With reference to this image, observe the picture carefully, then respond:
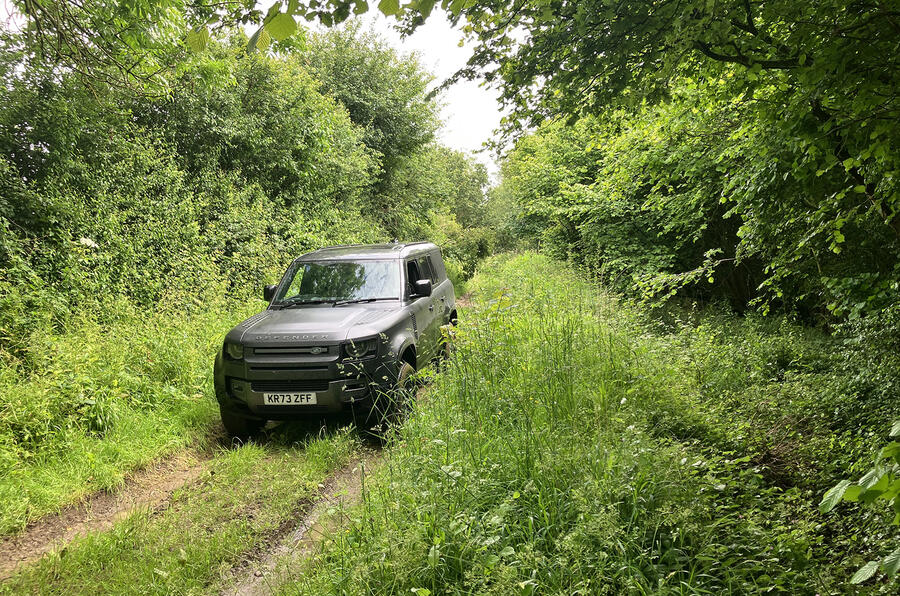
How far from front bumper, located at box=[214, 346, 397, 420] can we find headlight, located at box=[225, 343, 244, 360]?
57mm

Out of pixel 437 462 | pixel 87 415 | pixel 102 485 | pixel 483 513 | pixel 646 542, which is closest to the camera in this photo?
pixel 646 542

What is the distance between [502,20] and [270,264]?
858cm

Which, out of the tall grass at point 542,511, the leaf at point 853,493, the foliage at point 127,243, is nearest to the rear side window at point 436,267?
the foliage at point 127,243

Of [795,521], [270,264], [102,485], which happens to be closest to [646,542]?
[795,521]

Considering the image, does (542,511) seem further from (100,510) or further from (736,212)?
(736,212)

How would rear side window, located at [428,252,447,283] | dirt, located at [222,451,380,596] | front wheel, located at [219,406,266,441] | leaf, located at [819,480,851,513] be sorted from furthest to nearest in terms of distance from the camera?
1. rear side window, located at [428,252,447,283]
2. front wheel, located at [219,406,266,441]
3. dirt, located at [222,451,380,596]
4. leaf, located at [819,480,851,513]

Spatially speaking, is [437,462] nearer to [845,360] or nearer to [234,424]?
[234,424]

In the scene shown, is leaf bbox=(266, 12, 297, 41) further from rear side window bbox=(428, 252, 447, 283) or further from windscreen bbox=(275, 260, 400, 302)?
rear side window bbox=(428, 252, 447, 283)

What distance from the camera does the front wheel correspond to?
5016 mm

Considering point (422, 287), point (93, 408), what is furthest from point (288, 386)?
point (93, 408)

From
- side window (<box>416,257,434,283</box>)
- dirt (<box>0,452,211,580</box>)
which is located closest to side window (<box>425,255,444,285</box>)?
side window (<box>416,257,434,283</box>)

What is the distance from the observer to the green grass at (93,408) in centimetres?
403

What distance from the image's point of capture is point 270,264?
35.0 feet

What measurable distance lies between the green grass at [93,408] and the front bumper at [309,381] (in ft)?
3.50
